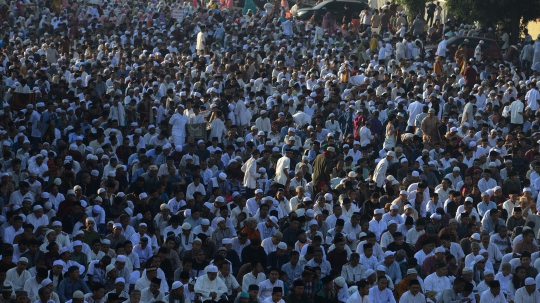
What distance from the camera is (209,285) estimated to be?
12766 millimetres

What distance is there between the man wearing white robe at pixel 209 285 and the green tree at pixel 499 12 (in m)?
20.1

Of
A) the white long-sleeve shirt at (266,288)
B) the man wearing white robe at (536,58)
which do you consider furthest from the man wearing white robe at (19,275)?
the man wearing white robe at (536,58)

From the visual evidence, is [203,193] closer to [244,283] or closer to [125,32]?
[244,283]

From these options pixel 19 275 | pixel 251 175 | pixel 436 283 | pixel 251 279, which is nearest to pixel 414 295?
pixel 436 283

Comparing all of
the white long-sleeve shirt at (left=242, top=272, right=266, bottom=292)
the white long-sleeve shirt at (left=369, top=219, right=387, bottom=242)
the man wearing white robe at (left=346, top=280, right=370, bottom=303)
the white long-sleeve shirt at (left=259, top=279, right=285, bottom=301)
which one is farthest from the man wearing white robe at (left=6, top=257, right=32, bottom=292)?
the white long-sleeve shirt at (left=369, top=219, right=387, bottom=242)

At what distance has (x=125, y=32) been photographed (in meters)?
31.0

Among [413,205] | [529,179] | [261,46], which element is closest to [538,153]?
[529,179]

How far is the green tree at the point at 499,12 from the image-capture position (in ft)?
101

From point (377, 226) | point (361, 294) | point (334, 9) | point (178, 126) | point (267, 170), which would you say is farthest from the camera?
point (334, 9)

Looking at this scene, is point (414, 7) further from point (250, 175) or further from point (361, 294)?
point (361, 294)

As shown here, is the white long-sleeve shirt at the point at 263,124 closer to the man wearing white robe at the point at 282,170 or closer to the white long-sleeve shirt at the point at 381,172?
the man wearing white robe at the point at 282,170

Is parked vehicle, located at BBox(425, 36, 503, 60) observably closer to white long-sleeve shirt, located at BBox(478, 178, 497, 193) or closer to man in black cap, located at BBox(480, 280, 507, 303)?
white long-sleeve shirt, located at BBox(478, 178, 497, 193)

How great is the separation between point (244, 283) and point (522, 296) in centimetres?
340

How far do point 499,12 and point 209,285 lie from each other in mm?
20779
